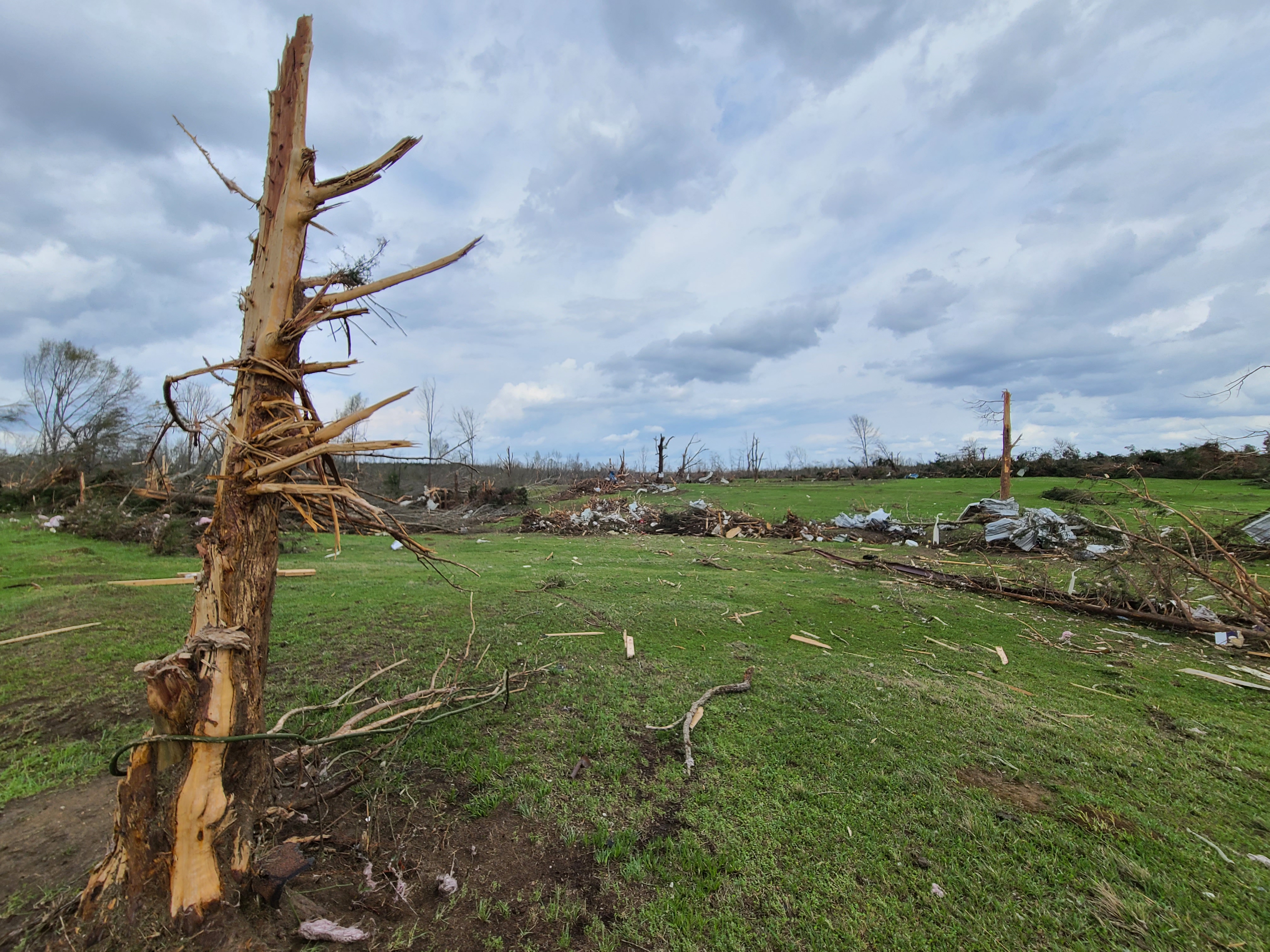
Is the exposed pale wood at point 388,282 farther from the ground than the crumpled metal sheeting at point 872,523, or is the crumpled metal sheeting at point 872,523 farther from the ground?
the exposed pale wood at point 388,282

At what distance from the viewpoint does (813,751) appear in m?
3.00

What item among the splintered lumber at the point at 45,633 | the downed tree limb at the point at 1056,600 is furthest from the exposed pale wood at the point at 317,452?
the downed tree limb at the point at 1056,600

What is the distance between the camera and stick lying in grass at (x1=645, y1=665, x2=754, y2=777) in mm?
2869

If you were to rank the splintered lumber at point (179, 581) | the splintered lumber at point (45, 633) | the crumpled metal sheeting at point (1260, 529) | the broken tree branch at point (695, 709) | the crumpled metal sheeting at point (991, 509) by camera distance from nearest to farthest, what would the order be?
the broken tree branch at point (695, 709) → the splintered lumber at point (45, 633) → the splintered lumber at point (179, 581) → the crumpled metal sheeting at point (1260, 529) → the crumpled metal sheeting at point (991, 509)

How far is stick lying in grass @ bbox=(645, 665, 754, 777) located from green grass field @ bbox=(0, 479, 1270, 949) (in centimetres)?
7

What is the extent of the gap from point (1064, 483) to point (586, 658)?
22.1 meters

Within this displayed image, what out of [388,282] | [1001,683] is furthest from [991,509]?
[388,282]

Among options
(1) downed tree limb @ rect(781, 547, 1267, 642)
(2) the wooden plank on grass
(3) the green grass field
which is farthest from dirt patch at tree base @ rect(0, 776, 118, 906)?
(1) downed tree limb @ rect(781, 547, 1267, 642)

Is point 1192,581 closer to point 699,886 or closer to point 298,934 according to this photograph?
point 699,886

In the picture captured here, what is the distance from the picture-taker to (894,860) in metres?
2.15

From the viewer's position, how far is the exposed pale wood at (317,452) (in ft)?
5.96

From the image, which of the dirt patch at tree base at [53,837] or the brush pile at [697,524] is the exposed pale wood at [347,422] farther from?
the brush pile at [697,524]

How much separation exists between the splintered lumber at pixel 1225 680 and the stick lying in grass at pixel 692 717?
3.93 metres

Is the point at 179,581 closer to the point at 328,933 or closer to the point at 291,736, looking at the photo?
the point at 291,736
